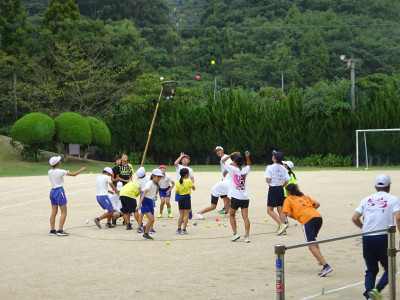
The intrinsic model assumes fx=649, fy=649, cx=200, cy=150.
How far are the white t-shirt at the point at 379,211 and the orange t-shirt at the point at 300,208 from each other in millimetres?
2101

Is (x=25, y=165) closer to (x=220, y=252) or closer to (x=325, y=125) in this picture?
(x=325, y=125)

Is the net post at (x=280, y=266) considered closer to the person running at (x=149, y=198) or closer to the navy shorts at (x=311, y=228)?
the navy shorts at (x=311, y=228)

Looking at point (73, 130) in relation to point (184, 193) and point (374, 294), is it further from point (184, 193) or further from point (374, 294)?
point (374, 294)

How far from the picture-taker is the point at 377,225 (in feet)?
25.7

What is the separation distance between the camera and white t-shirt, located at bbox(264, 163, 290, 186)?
1391cm

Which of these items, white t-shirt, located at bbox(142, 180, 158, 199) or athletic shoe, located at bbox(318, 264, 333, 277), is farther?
white t-shirt, located at bbox(142, 180, 158, 199)

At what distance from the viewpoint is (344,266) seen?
1015cm

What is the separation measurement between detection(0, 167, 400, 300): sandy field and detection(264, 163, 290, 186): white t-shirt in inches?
47.4

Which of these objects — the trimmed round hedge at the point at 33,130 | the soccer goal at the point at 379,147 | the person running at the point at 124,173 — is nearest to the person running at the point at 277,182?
the person running at the point at 124,173

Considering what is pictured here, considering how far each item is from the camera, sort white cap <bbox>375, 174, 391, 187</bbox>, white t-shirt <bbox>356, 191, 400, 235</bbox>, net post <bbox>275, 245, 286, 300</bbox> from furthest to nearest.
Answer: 1. white cap <bbox>375, 174, 391, 187</bbox>
2. white t-shirt <bbox>356, 191, 400, 235</bbox>
3. net post <bbox>275, 245, 286, 300</bbox>

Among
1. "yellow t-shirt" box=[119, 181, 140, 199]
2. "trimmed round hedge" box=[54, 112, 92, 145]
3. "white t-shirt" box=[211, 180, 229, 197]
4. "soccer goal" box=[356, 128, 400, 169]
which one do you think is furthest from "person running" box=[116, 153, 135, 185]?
"trimmed round hedge" box=[54, 112, 92, 145]

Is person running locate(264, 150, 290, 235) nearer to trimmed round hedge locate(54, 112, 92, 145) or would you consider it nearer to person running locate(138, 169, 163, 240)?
person running locate(138, 169, 163, 240)

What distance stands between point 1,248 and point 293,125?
105ft

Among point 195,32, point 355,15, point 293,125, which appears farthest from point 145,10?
point 293,125
